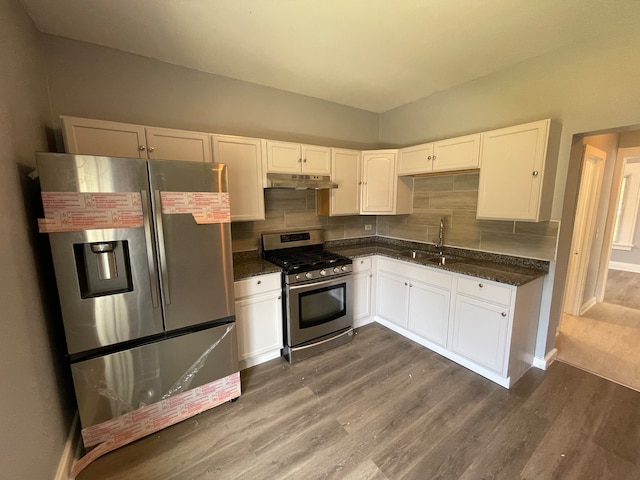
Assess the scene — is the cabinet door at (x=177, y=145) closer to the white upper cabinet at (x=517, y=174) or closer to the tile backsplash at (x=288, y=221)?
the tile backsplash at (x=288, y=221)

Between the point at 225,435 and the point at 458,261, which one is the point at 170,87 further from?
the point at 458,261

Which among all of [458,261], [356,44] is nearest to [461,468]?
[458,261]

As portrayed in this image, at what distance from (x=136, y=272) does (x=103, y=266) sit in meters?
0.17

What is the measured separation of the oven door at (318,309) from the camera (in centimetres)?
256

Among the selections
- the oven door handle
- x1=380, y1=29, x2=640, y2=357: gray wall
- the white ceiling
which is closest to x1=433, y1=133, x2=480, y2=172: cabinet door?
x1=380, y1=29, x2=640, y2=357: gray wall

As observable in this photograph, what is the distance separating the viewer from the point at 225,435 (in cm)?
183

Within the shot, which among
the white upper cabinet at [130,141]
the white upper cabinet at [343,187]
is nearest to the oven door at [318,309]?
the white upper cabinet at [343,187]

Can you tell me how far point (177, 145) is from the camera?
2244 millimetres

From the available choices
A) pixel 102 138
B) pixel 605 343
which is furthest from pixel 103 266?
pixel 605 343

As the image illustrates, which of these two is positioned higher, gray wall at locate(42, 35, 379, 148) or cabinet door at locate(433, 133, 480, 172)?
gray wall at locate(42, 35, 379, 148)

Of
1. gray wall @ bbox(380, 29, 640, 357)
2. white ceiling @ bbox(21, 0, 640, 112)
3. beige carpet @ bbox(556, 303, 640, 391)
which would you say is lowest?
beige carpet @ bbox(556, 303, 640, 391)

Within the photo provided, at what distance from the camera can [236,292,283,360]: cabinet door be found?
2.39 metres

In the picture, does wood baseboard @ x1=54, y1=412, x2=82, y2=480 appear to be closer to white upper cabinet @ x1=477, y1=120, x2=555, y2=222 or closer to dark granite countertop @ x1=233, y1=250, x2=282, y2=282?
dark granite countertop @ x1=233, y1=250, x2=282, y2=282

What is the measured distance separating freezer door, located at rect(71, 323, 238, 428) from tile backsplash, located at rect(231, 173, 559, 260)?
114 cm
